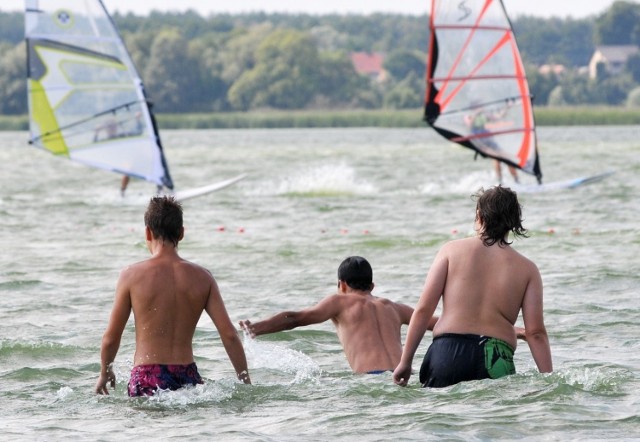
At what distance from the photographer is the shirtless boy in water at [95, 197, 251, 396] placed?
21.9 ft

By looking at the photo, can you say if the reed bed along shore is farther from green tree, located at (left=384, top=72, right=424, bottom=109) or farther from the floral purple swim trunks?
the floral purple swim trunks

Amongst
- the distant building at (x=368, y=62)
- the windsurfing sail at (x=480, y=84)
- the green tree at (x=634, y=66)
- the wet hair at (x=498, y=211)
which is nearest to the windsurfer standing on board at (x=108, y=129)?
the windsurfing sail at (x=480, y=84)

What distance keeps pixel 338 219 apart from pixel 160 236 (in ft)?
42.1

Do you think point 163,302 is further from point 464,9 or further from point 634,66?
point 634,66

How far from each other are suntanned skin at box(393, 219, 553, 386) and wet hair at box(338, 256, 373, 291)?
0.93m

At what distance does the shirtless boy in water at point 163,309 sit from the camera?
669 cm

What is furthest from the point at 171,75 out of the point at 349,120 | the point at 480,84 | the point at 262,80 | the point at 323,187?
the point at 480,84

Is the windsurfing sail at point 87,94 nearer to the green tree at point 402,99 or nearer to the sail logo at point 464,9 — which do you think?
the sail logo at point 464,9

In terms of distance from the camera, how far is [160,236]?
668cm

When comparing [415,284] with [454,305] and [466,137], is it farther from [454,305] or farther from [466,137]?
[466,137]

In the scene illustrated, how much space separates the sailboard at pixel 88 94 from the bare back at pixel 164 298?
12.6 m

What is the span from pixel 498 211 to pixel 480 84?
15340 mm

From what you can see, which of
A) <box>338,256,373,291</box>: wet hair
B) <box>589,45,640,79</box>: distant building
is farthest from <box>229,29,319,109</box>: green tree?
<box>338,256,373,291</box>: wet hair

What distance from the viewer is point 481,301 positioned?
21.6 feet
